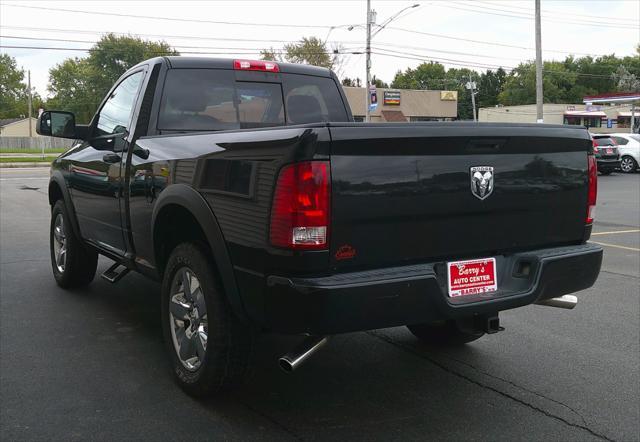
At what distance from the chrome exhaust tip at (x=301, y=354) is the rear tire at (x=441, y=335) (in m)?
1.66

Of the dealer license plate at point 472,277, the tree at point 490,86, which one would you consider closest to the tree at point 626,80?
the tree at point 490,86

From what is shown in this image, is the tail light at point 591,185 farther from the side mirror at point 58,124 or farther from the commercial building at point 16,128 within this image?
the commercial building at point 16,128

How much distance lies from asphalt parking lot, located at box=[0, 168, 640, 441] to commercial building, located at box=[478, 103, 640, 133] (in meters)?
69.5

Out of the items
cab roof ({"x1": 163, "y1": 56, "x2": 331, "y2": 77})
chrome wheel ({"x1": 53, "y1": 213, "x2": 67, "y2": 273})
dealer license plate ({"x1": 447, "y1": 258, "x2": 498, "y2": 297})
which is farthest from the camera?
chrome wheel ({"x1": 53, "y1": 213, "x2": 67, "y2": 273})

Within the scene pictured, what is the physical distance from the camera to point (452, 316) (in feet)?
10.1

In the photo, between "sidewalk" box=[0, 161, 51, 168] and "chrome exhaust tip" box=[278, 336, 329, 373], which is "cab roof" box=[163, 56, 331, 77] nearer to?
"chrome exhaust tip" box=[278, 336, 329, 373]

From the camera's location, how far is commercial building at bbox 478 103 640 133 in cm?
7400

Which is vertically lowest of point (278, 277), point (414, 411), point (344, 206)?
point (414, 411)

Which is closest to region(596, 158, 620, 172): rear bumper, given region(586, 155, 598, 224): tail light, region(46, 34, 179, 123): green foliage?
region(586, 155, 598, 224): tail light

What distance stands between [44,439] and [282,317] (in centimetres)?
135

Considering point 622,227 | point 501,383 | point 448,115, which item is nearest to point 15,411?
point 501,383

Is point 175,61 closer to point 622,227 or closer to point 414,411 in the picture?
point 414,411

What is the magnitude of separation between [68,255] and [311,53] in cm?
5485

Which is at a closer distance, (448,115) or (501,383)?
(501,383)
